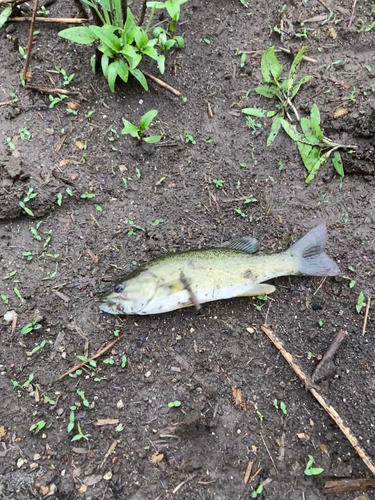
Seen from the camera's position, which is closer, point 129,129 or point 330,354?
point 330,354

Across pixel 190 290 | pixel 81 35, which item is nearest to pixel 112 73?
pixel 81 35

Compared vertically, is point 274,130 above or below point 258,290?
above

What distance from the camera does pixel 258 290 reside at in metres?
3.70

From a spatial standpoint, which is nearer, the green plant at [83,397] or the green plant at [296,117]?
the green plant at [83,397]

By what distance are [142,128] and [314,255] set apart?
6.67 ft

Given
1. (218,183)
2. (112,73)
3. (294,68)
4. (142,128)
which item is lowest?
(218,183)

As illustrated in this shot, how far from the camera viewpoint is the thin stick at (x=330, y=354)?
11.7 feet

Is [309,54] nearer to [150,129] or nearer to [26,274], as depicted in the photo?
[150,129]

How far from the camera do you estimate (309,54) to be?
4.54 metres

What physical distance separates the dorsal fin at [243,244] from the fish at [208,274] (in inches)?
1.9

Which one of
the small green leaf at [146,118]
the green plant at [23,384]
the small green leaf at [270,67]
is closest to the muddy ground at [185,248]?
the green plant at [23,384]

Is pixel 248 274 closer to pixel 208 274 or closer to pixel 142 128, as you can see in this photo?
pixel 208 274

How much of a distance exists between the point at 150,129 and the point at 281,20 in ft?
6.36

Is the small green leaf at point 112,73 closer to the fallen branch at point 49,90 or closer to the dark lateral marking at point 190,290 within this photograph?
the fallen branch at point 49,90
